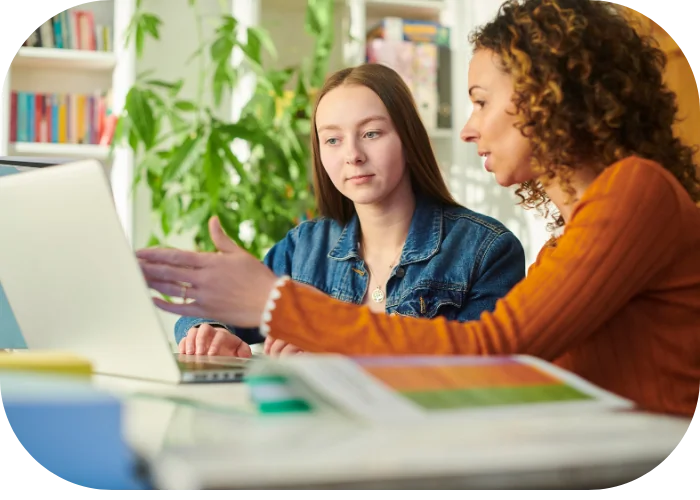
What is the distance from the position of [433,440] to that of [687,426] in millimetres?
209

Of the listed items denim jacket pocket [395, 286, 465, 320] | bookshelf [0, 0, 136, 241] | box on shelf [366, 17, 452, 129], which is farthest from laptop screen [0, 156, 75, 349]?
box on shelf [366, 17, 452, 129]

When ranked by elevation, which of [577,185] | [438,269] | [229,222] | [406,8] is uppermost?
[406,8]

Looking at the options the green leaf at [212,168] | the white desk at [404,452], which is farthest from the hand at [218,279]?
the green leaf at [212,168]

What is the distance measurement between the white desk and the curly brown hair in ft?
1.73

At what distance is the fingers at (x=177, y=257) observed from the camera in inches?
34.7

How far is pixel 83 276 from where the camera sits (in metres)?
0.92

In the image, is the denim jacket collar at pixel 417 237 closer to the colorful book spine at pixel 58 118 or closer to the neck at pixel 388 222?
the neck at pixel 388 222

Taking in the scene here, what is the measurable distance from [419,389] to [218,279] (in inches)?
13.8

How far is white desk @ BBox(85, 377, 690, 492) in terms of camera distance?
47 cm

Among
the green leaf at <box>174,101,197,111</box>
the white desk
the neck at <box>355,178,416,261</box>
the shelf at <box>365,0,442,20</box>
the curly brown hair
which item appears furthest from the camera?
the shelf at <box>365,0,442,20</box>

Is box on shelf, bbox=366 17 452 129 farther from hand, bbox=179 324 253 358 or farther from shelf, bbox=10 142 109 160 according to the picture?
hand, bbox=179 324 253 358

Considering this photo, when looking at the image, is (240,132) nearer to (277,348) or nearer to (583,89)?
(277,348)

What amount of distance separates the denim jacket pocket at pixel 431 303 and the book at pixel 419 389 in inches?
34.4

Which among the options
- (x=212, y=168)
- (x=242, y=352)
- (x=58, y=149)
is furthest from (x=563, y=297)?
(x=58, y=149)
